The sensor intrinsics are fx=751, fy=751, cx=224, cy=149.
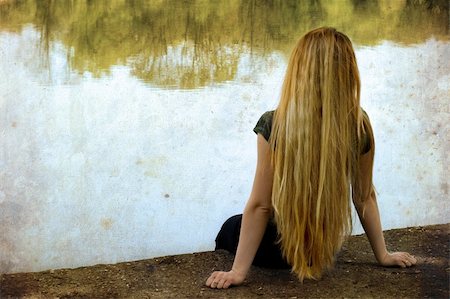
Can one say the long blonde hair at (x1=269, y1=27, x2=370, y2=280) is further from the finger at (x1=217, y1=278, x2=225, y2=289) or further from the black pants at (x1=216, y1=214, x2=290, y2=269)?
the finger at (x1=217, y1=278, x2=225, y2=289)

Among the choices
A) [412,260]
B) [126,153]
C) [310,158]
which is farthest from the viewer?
[126,153]

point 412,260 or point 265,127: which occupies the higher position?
point 265,127

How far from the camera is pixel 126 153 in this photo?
10.8 feet

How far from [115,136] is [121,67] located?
1.00 ft

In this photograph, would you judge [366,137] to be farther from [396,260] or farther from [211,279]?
[211,279]

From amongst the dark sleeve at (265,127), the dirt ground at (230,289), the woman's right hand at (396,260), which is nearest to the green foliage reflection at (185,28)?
the dark sleeve at (265,127)

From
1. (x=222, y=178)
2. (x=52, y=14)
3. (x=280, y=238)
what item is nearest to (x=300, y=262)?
(x=280, y=238)

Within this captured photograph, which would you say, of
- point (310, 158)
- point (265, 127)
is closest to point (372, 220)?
point (310, 158)

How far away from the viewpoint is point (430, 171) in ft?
12.0

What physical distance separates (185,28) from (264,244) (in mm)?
1034

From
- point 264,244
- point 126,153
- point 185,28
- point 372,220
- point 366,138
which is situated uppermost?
point 185,28

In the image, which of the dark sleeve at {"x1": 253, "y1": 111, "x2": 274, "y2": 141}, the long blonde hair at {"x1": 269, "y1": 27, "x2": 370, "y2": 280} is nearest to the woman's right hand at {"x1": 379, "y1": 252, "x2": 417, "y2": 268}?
the long blonde hair at {"x1": 269, "y1": 27, "x2": 370, "y2": 280}

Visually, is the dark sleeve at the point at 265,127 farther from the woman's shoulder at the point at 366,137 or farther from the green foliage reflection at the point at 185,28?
the green foliage reflection at the point at 185,28

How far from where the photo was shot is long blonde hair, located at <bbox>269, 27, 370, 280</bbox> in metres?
2.71
